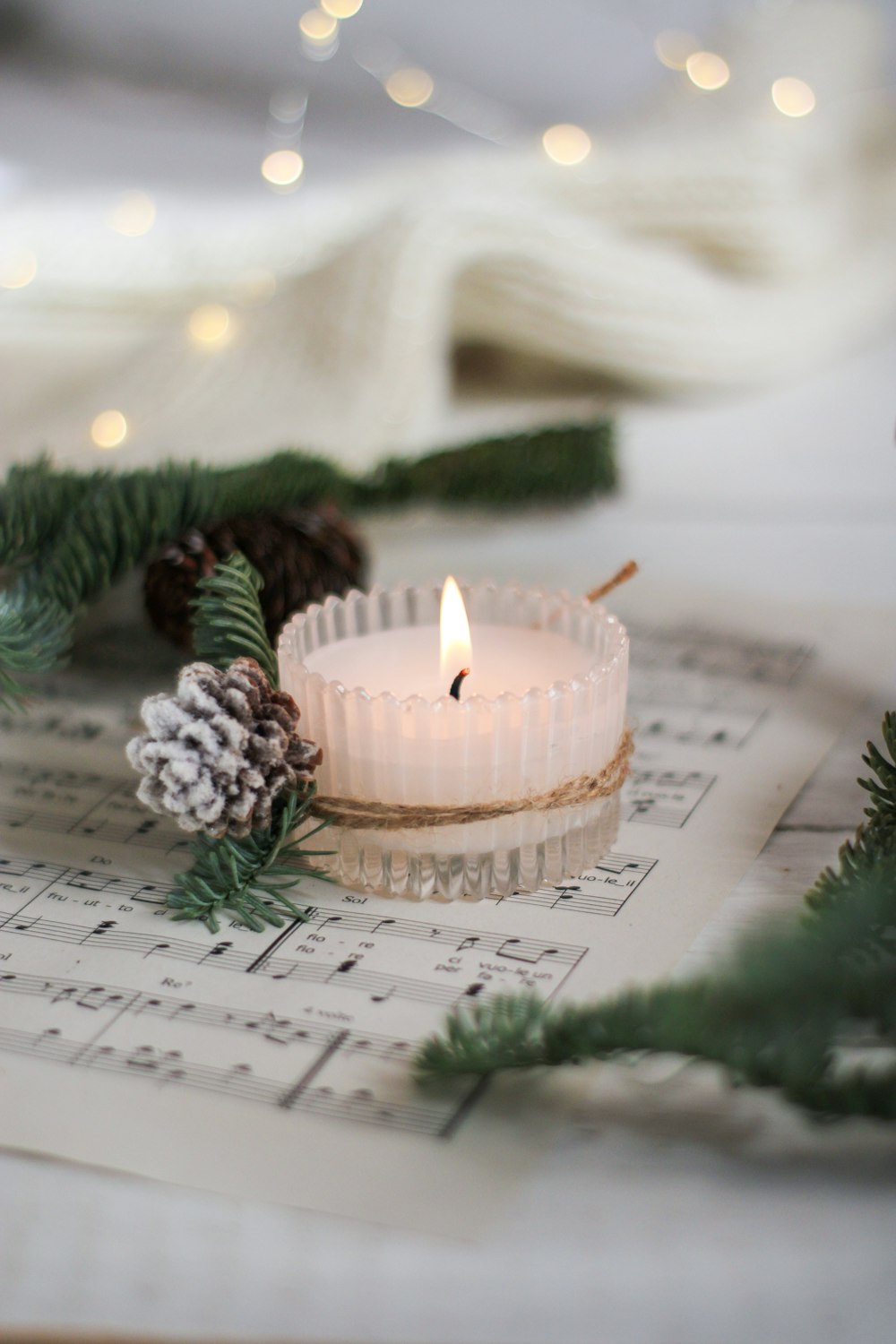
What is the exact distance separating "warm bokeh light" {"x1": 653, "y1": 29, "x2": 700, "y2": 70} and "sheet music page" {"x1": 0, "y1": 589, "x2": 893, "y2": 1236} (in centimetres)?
128

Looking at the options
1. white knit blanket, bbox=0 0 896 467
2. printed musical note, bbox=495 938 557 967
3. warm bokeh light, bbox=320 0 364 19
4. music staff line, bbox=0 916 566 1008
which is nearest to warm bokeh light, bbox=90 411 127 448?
Answer: white knit blanket, bbox=0 0 896 467

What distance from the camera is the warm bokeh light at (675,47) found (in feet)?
6.00

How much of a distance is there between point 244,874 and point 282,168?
1.34 m

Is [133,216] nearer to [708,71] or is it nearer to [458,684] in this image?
[708,71]

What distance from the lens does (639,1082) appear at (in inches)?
20.4

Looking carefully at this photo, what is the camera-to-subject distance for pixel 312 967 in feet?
2.00

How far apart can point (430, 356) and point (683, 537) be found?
1.08 ft

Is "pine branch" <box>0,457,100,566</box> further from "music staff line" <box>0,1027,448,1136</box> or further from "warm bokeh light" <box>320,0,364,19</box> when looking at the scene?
"warm bokeh light" <box>320,0,364,19</box>

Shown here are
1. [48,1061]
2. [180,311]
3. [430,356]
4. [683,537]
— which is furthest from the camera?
[180,311]

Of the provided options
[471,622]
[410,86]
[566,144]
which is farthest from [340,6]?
[471,622]

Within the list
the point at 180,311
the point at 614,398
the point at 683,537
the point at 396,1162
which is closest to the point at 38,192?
the point at 180,311

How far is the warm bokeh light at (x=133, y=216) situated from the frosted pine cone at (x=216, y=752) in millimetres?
975

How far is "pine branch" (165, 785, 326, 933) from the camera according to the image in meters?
0.63

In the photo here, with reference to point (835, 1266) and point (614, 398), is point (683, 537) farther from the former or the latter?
point (835, 1266)
